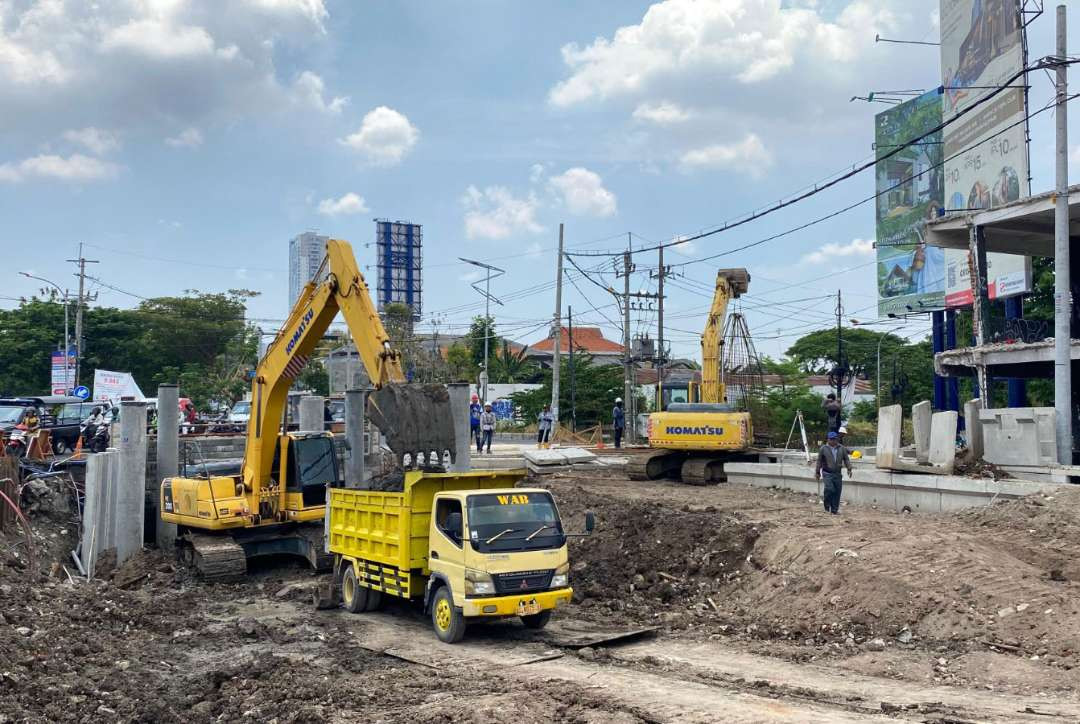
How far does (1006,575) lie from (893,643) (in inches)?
81.8

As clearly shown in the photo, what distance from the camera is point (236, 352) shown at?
64188mm

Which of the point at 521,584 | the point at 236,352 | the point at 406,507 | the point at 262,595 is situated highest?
the point at 236,352

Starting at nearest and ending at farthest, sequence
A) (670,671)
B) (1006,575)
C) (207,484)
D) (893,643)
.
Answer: (670,671) < (893,643) < (1006,575) < (207,484)

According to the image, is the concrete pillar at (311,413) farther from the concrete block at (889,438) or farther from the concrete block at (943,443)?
the concrete block at (943,443)

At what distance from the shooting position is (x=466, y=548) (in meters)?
11.2

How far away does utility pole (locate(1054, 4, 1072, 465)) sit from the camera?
1852 centimetres

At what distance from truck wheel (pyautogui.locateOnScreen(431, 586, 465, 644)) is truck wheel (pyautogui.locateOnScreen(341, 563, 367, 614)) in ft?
5.91

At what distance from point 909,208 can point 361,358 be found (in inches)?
1483

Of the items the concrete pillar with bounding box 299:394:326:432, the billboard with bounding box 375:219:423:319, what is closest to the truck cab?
the concrete pillar with bounding box 299:394:326:432

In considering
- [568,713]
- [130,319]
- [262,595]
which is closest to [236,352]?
[130,319]

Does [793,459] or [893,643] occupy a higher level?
[793,459]

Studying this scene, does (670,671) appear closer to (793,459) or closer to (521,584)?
(521,584)

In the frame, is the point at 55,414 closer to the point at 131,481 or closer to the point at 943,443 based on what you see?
the point at 131,481

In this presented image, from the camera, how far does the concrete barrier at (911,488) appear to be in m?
17.0
